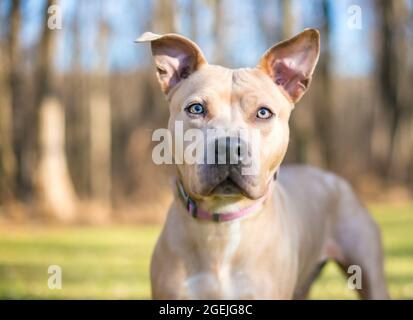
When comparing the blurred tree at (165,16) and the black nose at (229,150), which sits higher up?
the blurred tree at (165,16)

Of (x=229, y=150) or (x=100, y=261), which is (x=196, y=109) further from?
(x=100, y=261)

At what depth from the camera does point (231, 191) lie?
397cm

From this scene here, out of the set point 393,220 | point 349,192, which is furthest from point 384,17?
point 349,192

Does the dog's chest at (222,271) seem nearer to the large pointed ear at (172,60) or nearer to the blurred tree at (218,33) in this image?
the large pointed ear at (172,60)

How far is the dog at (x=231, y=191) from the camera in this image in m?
4.11

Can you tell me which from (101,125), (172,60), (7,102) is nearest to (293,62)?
(172,60)

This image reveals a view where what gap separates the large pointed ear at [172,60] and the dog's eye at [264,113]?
2.02 feet

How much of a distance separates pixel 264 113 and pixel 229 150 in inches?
21.3

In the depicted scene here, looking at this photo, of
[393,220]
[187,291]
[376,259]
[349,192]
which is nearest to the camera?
[187,291]

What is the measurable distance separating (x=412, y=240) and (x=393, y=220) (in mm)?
3390

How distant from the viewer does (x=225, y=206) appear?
427cm

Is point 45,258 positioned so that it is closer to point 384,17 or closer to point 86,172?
point 86,172
